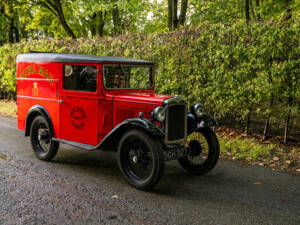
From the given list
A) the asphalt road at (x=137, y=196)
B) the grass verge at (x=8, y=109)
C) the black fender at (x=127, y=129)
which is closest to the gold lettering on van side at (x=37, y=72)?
the asphalt road at (x=137, y=196)

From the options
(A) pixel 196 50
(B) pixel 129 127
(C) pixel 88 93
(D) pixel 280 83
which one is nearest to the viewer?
(B) pixel 129 127

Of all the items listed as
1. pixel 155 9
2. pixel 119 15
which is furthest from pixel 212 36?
pixel 155 9

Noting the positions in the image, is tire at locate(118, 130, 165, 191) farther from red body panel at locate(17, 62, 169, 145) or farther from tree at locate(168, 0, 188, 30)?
tree at locate(168, 0, 188, 30)

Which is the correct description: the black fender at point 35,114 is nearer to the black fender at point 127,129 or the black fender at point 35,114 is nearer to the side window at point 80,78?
the side window at point 80,78

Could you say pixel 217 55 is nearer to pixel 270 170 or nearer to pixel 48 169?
pixel 270 170

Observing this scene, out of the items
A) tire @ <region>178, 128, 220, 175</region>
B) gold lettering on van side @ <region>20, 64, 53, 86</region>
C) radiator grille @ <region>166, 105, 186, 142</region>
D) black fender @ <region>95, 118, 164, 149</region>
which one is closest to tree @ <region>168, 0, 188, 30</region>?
gold lettering on van side @ <region>20, 64, 53, 86</region>

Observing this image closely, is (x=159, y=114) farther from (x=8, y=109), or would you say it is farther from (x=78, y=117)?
(x=8, y=109)

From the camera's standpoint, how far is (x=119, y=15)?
18016 millimetres

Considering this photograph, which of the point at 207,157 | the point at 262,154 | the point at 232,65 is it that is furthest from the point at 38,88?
the point at 262,154

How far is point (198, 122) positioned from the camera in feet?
14.9

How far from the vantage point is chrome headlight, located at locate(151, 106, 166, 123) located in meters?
3.93

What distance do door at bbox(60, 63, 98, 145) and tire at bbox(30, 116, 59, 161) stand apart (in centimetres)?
34

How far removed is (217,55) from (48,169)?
420cm

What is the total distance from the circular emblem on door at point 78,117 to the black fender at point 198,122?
172cm
